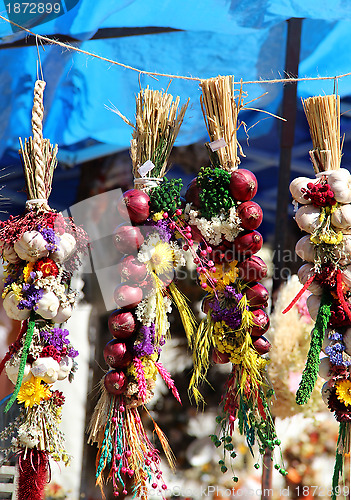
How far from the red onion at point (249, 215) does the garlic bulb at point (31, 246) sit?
641 mm

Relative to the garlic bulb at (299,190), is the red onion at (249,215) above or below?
below

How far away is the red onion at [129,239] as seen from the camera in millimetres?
1796

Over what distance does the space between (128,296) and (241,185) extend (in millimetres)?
510

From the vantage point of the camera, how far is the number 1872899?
2.49 m

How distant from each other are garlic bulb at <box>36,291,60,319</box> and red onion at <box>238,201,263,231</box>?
655mm

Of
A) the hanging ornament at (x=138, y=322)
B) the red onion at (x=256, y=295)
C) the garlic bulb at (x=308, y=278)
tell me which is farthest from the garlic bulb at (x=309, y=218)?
the hanging ornament at (x=138, y=322)

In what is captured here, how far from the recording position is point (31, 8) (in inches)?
98.4

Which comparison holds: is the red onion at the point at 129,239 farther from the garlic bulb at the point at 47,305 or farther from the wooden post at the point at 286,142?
the wooden post at the point at 286,142

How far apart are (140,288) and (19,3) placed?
153cm

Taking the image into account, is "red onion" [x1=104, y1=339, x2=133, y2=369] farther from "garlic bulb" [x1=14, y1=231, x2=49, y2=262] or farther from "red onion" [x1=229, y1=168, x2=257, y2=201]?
"red onion" [x1=229, y1=168, x2=257, y2=201]

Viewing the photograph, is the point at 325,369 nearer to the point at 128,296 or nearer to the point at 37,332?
the point at 128,296

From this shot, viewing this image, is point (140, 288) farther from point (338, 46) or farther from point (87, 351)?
point (338, 46)

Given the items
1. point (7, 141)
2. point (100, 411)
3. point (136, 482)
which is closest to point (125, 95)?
point (7, 141)

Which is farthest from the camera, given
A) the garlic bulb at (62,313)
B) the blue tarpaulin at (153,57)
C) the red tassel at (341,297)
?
the blue tarpaulin at (153,57)
